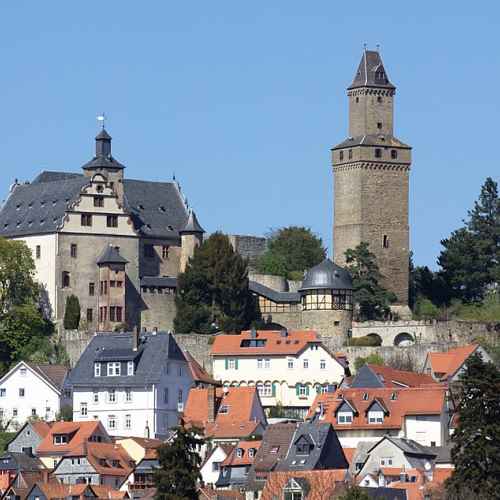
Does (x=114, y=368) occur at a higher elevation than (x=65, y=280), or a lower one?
lower

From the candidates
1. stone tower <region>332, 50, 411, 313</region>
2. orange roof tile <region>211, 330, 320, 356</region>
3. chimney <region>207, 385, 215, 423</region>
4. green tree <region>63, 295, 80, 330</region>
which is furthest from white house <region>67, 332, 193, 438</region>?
stone tower <region>332, 50, 411, 313</region>

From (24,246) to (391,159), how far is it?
1702 cm

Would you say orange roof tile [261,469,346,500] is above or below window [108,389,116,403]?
below

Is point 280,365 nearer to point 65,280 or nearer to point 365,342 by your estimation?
point 365,342

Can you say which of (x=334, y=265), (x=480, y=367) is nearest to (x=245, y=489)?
(x=480, y=367)

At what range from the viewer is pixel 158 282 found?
440 ft

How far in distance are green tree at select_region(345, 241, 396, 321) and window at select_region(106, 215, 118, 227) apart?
402 inches

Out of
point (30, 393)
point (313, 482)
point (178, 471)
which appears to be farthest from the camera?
point (30, 393)

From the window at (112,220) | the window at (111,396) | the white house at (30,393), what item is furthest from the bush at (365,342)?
the window at (112,220)

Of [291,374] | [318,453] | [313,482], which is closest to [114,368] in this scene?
[291,374]

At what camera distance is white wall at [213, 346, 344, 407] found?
12512cm

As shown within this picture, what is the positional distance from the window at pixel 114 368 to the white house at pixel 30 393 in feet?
9.75

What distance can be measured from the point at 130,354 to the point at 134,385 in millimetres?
1705

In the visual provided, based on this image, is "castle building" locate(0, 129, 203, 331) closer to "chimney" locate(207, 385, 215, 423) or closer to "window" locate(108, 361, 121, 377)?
"window" locate(108, 361, 121, 377)
